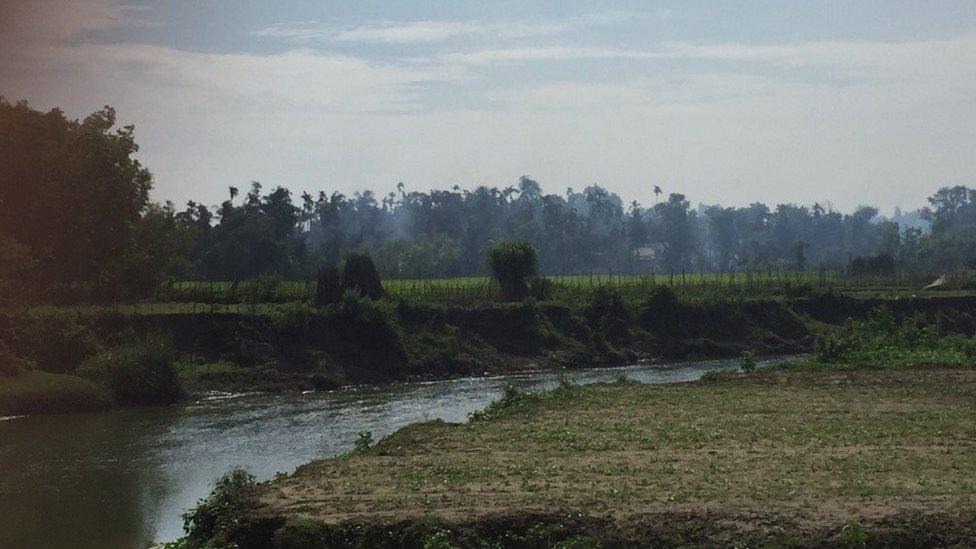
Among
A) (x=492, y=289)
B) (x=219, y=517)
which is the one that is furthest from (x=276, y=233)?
(x=219, y=517)

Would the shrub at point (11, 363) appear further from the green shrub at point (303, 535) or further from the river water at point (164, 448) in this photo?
the green shrub at point (303, 535)

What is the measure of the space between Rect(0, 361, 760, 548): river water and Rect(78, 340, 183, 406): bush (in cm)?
114

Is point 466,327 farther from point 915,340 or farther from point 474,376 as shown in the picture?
point 915,340

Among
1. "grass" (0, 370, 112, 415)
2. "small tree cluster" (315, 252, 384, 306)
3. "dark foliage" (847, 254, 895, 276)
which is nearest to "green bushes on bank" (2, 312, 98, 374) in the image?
"grass" (0, 370, 112, 415)

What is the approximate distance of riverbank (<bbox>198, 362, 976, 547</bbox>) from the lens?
1756cm

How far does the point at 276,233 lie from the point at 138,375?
59.4m

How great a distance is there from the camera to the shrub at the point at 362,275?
62.4 m

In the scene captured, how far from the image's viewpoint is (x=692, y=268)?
173m

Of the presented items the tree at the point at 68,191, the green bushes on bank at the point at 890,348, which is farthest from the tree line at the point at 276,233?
the green bushes on bank at the point at 890,348

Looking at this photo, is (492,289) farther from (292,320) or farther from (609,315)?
(292,320)

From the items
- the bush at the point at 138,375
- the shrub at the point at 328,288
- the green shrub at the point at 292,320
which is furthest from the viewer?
the shrub at the point at 328,288

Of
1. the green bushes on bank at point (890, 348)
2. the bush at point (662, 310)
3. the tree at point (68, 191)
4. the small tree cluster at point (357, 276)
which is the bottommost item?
the green bushes on bank at point (890, 348)

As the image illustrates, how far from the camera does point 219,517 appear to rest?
19.6 metres

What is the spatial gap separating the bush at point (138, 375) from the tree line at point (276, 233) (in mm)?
6110
